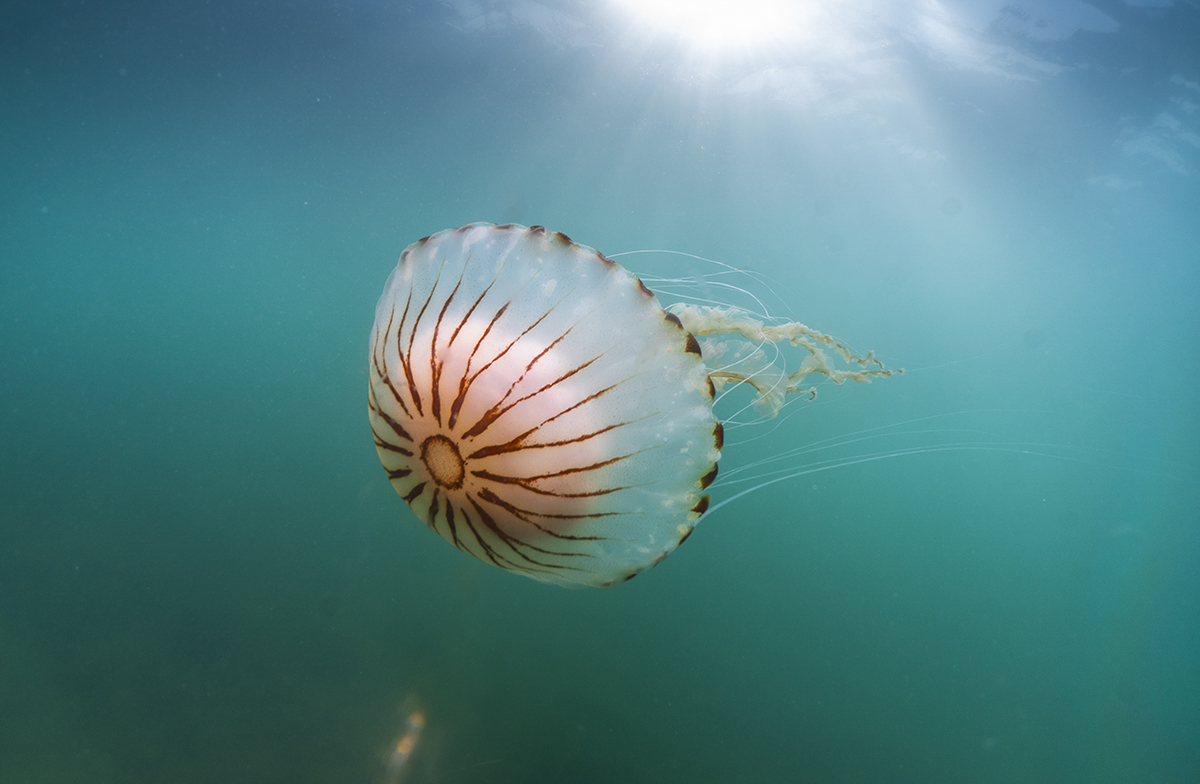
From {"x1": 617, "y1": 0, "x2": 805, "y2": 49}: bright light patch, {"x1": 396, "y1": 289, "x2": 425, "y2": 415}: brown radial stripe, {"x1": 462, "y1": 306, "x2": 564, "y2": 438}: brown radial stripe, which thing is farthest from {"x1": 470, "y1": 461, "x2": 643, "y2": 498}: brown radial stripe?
{"x1": 617, "y1": 0, "x2": 805, "y2": 49}: bright light patch

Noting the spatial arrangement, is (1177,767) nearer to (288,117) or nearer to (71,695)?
(71,695)

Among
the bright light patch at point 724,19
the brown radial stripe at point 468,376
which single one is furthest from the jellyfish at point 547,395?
the bright light patch at point 724,19

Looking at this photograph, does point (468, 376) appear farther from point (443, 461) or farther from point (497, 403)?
point (443, 461)

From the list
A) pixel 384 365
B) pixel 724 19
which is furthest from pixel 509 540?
pixel 724 19

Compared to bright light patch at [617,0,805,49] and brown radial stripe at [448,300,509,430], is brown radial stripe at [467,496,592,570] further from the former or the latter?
bright light patch at [617,0,805,49]

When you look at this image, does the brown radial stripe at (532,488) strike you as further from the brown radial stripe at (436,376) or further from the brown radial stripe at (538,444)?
the brown radial stripe at (436,376)
